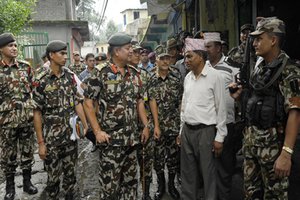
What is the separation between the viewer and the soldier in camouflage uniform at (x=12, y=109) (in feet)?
15.6

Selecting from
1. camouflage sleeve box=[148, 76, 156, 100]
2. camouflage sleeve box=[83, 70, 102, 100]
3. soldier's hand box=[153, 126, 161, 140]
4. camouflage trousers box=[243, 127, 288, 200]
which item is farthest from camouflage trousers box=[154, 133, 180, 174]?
camouflage trousers box=[243, 127, 288, 200]

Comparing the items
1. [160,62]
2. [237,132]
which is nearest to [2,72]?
[160,62]

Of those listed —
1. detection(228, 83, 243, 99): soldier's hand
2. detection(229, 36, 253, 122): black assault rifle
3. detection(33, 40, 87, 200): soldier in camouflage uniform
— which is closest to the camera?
detection(229, 36, 253, 122): black assault rifle

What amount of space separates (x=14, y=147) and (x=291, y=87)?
383cm

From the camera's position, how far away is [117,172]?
11.5 feet

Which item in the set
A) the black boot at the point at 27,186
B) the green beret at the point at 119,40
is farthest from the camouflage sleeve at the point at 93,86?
the black boot at the point at 27,186

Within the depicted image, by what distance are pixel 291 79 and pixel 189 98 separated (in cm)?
122

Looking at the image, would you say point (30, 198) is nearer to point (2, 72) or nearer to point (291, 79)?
point (2, 72)

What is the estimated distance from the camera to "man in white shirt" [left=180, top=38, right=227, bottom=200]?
141 inches

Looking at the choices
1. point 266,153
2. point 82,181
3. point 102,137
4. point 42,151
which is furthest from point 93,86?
point 82,181

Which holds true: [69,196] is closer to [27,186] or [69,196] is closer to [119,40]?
[27,186]

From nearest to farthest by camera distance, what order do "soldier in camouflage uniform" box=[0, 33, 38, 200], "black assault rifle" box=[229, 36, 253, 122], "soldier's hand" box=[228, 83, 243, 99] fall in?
"black assault rifle" box=[229, 36, 253, 122], "soldier's hand" box=[228, 83, 243, 99], "soldier in camouflage uniform" box=[0, 33, 38, 200]

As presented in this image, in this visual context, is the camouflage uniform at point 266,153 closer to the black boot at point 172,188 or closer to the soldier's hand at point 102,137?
the soldier's hand at point 102,137

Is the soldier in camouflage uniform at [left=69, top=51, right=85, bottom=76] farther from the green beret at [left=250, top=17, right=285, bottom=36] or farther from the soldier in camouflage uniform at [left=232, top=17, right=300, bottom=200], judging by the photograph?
the green beret at [left=250, top=17, right=285, bottom=36]
